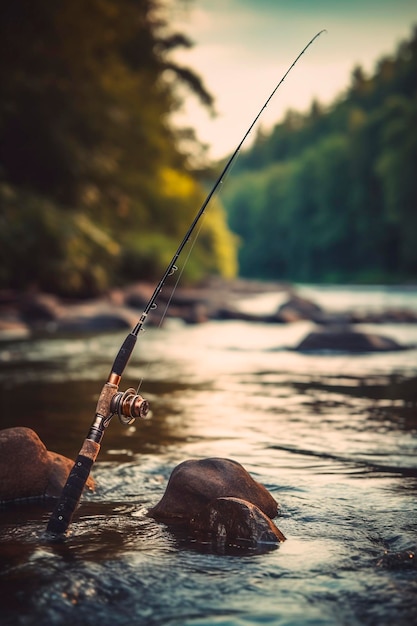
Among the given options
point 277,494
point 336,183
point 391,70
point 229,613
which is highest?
point 391,70

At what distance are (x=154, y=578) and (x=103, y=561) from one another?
31 centimetres

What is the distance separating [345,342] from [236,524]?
37.4ft

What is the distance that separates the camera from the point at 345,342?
15.8 metres

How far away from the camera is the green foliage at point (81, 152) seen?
832 inches

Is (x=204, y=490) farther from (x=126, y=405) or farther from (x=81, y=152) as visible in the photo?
(x=81, y=152)

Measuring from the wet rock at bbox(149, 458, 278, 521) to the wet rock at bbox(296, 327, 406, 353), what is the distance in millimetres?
10724

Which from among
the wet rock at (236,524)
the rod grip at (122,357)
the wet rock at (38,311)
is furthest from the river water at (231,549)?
the wet rock at (38,311)

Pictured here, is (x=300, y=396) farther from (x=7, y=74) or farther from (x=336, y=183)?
(x=336, y=183)

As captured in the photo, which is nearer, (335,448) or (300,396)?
(335,448)

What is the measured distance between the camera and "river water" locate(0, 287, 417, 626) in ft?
12.1

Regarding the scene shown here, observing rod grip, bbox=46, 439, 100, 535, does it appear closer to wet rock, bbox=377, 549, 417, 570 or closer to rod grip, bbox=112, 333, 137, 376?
rod grip, bbox=112, 333, 137, 376

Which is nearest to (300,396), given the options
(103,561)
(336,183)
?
(103,561)

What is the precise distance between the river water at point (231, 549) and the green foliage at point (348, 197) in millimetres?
59026

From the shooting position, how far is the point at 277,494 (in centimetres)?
559
